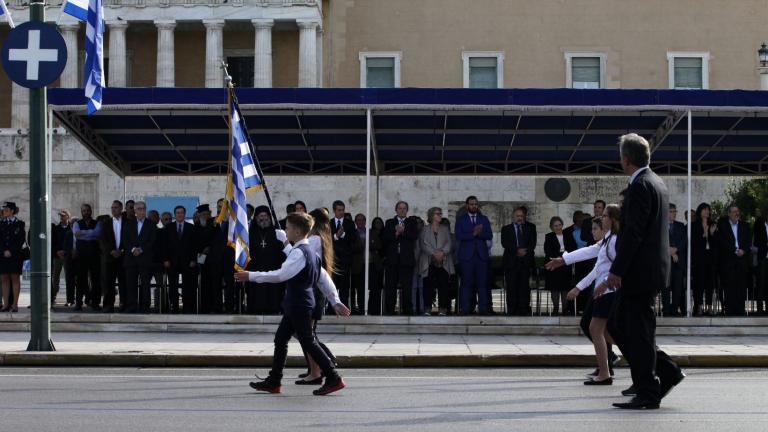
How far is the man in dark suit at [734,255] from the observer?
2023 cm

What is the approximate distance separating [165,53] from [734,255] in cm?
4050

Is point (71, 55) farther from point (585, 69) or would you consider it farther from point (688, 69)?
point (688, 69)

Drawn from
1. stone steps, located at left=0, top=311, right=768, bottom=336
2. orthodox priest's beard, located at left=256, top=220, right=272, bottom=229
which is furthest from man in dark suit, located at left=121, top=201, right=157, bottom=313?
orthodox priest's beard, located at left=256, top=220, right=272, bottom=229

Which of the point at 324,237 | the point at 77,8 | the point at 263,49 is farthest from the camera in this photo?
the point at 263,49

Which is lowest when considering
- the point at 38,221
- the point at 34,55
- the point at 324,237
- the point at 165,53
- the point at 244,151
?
the point at 324,237

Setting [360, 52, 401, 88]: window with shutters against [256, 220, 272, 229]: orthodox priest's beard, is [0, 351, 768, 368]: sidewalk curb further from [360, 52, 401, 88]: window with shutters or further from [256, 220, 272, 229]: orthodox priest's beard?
[360, 52, 401, 88]: window with shutters

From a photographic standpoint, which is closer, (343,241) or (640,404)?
(640,404)

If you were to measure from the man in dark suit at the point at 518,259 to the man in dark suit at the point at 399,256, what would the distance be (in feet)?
4.95

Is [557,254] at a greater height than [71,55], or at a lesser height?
lesser

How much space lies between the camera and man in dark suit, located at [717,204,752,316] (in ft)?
66.4

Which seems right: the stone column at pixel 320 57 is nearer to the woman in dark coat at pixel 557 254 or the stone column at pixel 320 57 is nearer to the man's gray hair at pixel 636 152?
the woman in dark coat at pixel 557 254

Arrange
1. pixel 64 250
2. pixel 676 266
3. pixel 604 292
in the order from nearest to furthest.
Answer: pixel 604 292, pixel 676 266, pixel 64 250

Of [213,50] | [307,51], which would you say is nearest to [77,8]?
[307,51]

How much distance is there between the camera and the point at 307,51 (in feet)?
184
